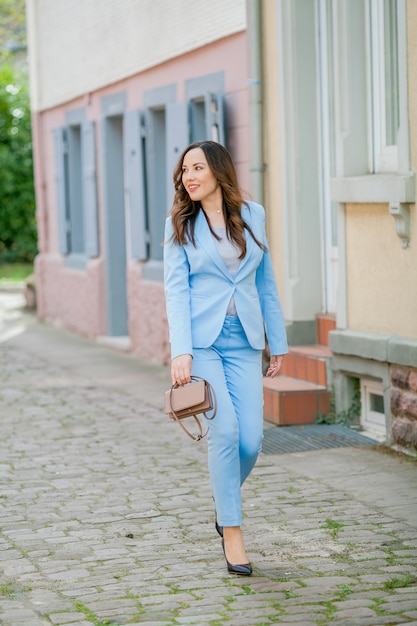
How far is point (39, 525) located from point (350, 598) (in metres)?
2.01

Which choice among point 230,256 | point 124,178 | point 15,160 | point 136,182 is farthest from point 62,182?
point 230,256

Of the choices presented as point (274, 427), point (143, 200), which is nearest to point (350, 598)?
point (274, 427)

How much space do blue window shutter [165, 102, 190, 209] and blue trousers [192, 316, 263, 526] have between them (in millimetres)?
7074

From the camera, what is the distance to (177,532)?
6395 millimetres

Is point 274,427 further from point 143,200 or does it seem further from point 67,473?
point 143,200

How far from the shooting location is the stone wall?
801cm

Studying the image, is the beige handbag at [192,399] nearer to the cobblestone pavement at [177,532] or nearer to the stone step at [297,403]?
the cobblestone pavement at [177,532]

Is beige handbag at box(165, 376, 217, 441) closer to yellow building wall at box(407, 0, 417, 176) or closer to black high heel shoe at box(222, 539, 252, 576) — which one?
black high heel shoe at box(222, 539, 252, 576)

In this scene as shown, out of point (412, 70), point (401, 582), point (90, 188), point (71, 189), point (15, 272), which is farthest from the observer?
point (15, 272)

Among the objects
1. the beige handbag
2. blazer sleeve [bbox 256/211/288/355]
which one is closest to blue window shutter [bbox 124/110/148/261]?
blazer sleeve [bbox 256/211/288/355]

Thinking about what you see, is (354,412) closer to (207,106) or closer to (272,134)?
(272,134)

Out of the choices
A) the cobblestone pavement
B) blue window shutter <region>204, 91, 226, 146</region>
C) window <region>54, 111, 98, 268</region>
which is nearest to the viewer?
the cobblestone pavement

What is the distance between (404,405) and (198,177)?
302 cm

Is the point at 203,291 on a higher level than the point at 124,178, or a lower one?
lower
